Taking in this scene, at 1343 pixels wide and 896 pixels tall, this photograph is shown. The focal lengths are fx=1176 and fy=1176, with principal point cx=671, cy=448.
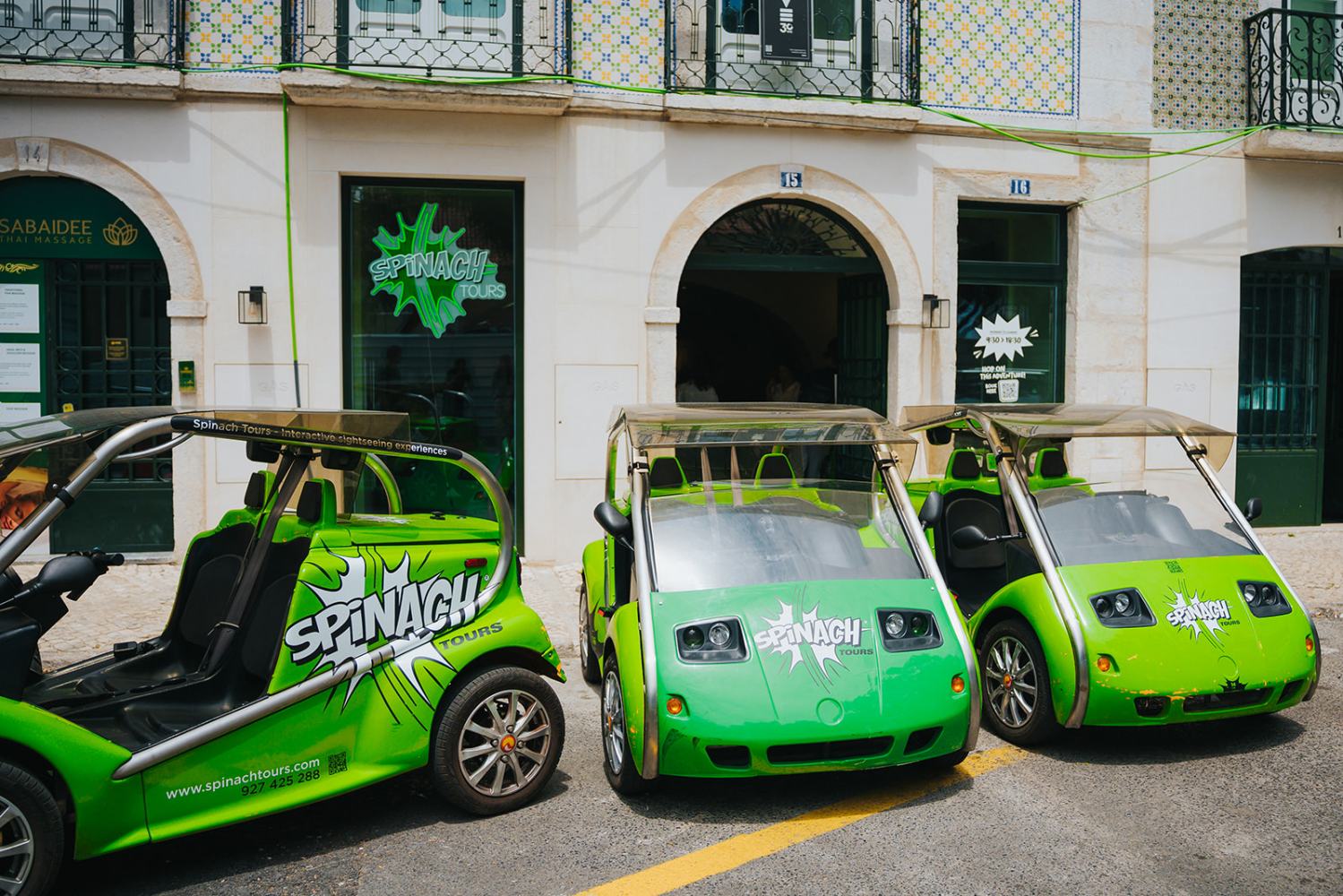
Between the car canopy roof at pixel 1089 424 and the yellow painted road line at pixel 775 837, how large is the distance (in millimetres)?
1830

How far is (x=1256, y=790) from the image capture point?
5277 mm

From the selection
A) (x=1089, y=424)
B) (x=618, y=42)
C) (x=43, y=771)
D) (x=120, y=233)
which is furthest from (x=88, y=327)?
(x=1089, y=424)

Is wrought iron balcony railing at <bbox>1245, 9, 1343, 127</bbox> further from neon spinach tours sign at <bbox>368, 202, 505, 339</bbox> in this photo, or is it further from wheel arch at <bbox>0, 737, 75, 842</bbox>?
wheel arch at <bbox>0, 737, 75, 842</bbox>

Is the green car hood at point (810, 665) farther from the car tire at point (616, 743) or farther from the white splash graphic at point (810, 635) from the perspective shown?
the car tire at point (616, 743)

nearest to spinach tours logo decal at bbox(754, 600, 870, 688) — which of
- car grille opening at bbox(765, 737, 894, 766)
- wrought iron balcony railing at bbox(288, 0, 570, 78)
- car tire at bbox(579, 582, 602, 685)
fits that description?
car grille opening at bbox(765, 737, 894, 766)

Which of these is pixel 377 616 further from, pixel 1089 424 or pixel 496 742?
pixel 1089 424

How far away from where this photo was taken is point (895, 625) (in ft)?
17.3

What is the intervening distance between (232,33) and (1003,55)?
7.92 meters

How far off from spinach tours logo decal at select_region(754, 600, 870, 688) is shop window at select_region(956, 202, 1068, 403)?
8269 millimetres

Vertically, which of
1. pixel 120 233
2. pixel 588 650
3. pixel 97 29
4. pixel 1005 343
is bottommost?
pixel 588 650

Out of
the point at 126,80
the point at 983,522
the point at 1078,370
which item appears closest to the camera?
the point at 983,522

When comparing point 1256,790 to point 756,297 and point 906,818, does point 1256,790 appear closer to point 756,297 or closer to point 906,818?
point 906,818

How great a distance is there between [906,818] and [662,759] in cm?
105

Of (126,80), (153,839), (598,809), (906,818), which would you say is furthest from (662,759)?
(126,80)
